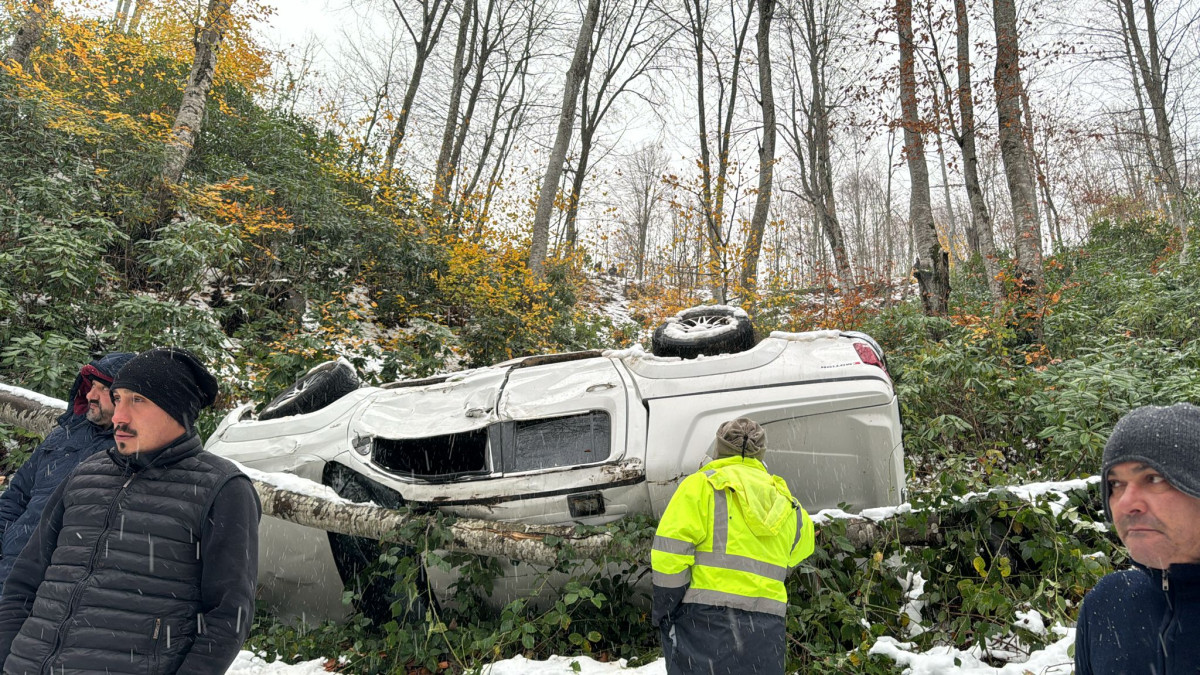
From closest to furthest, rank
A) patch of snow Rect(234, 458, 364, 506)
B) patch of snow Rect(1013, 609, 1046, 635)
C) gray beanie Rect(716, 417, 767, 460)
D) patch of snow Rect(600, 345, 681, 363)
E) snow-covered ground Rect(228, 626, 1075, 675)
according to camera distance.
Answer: gray beanie Rect(716, 417, 767, 460), snow-covered ground Rect(228, 626, 1075, 675), patch of snow Rect(1013, 609, 1046, 635), patch of snow Rect(234, 458, 364, 506), patch of snow Rect(600, 345, 681, 363)

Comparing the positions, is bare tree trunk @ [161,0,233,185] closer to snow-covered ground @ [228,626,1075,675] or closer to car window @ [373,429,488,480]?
car window @ [373,429,488,480]

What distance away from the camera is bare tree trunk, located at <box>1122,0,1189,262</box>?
44.6 ft

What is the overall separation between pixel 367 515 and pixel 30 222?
21.1 feet

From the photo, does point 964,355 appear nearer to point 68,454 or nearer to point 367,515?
point 367,515

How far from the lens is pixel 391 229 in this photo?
40.3 feet

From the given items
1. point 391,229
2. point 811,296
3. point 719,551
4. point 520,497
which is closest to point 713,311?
point 520,497

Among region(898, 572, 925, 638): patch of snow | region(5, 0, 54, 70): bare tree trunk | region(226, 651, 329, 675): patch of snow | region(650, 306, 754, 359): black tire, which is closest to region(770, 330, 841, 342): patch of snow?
region(650, 306, 754, 359): black tire

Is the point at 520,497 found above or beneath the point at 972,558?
above

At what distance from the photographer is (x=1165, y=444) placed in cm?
118

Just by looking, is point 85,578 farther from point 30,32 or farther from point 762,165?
point 762,165

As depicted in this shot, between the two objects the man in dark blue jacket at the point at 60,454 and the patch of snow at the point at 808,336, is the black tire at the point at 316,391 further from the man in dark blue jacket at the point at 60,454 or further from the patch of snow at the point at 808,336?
the patch of snow at the point at 808,336

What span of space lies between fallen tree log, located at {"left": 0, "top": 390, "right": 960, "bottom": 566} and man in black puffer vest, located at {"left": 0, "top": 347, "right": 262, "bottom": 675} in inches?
58.3

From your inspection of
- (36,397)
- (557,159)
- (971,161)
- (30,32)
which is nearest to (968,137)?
(971,161)

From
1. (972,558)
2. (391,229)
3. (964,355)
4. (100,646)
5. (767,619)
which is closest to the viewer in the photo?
(100,646)
